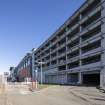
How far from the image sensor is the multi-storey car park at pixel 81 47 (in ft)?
210

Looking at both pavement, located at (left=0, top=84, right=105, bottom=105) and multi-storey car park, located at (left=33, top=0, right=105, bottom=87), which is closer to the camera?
pavement, located at (left=0, top=84, right=105, bottom=105)

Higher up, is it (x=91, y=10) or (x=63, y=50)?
(x=91, y=10)

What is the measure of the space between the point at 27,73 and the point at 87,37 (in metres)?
92.6

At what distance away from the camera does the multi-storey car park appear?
64.1 m

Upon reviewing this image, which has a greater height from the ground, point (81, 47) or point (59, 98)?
point (81, 47)

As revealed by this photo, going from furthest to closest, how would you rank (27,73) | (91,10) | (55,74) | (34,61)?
(27,73) < (34,61) < (55,74) < (91,10)

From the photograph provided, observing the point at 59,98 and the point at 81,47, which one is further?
the point at 81,47

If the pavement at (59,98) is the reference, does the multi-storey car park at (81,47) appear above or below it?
above

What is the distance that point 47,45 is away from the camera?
4843 inches

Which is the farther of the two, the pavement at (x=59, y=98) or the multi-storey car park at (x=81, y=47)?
the multi-storey car park at (x=81, y=47)

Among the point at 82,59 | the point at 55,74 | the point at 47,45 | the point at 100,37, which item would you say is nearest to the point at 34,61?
the point at 47,45

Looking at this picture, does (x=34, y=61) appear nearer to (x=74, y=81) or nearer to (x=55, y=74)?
(x=55, y=74)

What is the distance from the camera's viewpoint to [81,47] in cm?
7638

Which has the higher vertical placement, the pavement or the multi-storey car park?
the multi-storey car park
